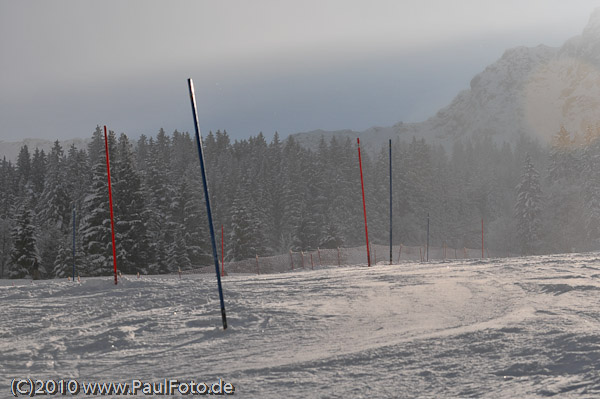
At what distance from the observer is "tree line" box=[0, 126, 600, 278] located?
43844 millimetres

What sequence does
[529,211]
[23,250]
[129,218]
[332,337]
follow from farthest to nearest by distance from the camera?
[529,211]
[23,250]
[129,218]
[332,337]

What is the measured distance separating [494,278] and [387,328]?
23.5 feet

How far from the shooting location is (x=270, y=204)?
75.2 m

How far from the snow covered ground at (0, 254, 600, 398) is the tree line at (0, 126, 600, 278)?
29265 mm

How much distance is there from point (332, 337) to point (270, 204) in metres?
67.2

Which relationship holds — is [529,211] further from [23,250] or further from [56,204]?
[56,204]

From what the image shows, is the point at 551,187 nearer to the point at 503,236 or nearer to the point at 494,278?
the point at 503,236

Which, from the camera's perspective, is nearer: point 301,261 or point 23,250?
point 301,261

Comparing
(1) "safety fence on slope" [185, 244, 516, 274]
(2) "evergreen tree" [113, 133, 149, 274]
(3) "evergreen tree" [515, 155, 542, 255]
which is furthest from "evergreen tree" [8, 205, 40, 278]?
Result: (3) "evergreen tree" [515, 155, 542, 255]

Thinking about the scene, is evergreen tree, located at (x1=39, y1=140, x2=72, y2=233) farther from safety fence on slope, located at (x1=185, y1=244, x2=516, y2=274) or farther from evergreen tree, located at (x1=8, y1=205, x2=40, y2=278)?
safety fence on slope, located at (x1=185, y1=244, x2=516, y2=274)


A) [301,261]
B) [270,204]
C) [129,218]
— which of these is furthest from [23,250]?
[270,204]

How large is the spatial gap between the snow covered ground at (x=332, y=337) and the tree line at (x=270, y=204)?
29.3m

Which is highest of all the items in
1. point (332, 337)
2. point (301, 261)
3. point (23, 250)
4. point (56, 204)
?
point (56, 204)

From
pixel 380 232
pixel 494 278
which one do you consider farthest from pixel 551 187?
pixel 494 278
